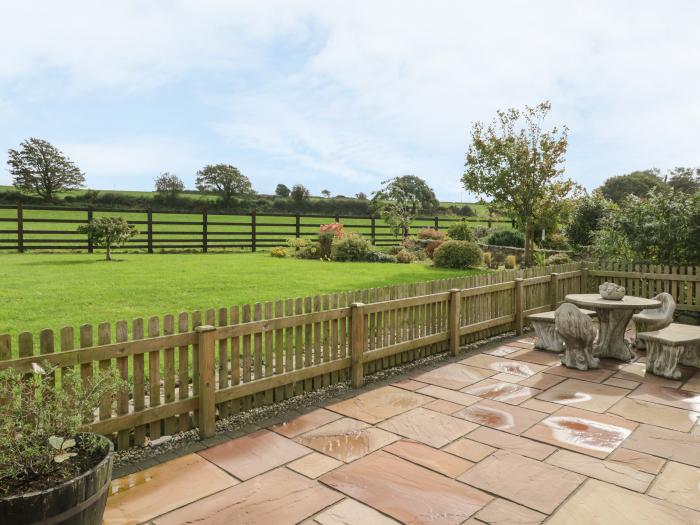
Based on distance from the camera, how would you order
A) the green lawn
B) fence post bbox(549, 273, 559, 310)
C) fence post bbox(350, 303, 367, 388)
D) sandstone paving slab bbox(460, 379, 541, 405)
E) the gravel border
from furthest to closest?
fence post bbox(549, 273, 559, 310), the green lawn, fence post bbox(350, 303, 367, 388), sandstone paving slab bbox(460, 379, 541, 405), the gravel border

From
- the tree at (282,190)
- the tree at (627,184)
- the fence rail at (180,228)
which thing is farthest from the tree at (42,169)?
the tree at (627,184)

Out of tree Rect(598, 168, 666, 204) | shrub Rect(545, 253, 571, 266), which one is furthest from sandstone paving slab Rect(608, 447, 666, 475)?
tree Rect(598, 168, 666, 204)

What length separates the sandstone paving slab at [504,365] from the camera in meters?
5.46

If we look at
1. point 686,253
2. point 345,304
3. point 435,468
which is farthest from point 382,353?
point 686,253

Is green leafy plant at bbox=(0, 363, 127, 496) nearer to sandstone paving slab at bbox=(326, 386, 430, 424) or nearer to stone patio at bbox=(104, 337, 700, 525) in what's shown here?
stone patio at bbox=(104, 337, 700, 525)

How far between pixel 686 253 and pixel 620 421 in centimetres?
678

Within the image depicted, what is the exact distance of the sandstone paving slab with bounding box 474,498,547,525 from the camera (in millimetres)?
2539

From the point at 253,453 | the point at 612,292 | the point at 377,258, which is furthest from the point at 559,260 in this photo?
the point at 253,453

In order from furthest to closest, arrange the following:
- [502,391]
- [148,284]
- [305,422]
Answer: [148,284], [502,391], [305,422]

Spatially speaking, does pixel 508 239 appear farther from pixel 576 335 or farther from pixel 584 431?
pixel 584 431

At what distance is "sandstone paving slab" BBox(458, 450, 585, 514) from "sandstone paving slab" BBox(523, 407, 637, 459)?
0.45m

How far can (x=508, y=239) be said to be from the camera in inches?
794

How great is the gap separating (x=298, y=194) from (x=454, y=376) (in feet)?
139

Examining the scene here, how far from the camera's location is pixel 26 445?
210 centimetres
